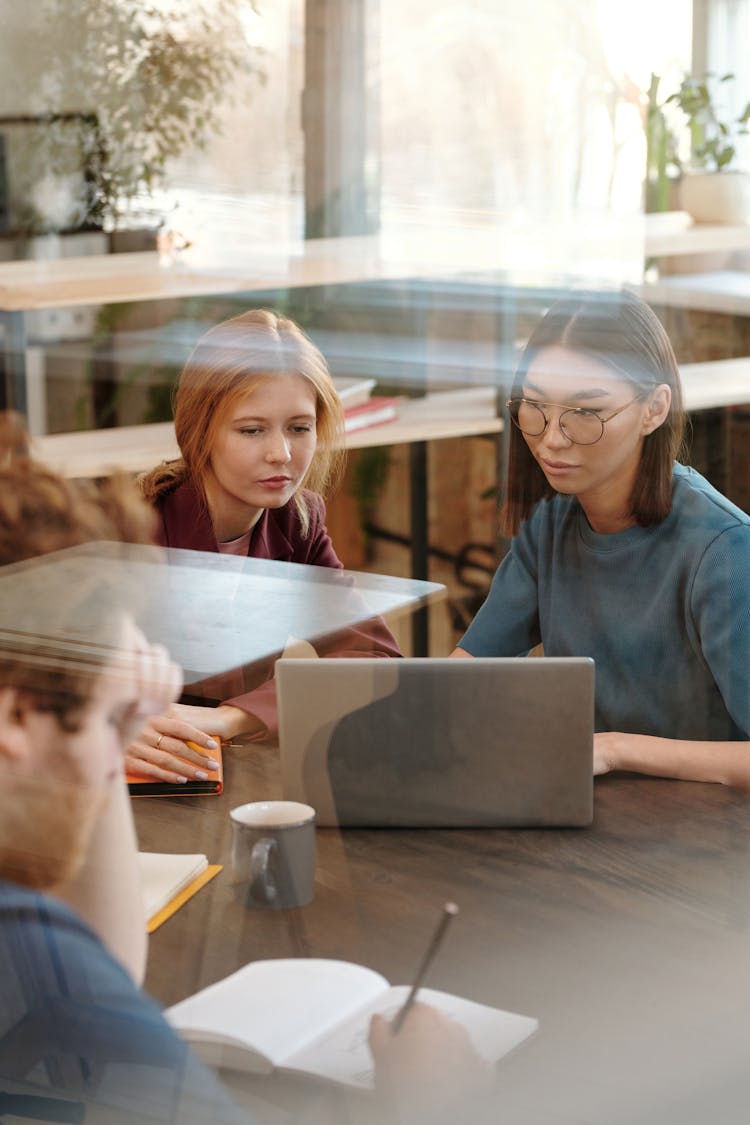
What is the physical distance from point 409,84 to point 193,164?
0.16 meters

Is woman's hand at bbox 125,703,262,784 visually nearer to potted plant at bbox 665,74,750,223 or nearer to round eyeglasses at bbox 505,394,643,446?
round eyeglasses at bbox 505,394,643,446

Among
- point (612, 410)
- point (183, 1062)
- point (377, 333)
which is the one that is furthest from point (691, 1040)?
point (377, 333)

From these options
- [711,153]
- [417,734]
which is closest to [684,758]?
[417,734]

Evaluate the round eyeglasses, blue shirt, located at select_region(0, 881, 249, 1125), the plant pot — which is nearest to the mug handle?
blue shirt, located at select_region(0, 881, 249, 1125)

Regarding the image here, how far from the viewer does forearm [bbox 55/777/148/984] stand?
653mm

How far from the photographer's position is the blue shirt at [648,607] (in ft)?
3.06

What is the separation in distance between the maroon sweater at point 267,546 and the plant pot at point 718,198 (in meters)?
0.38

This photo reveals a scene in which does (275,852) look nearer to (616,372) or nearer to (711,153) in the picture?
(616,372)

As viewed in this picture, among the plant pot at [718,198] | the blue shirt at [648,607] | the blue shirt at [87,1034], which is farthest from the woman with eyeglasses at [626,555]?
the blue shirt at [87,1034]

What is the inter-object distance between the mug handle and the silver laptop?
0.04m

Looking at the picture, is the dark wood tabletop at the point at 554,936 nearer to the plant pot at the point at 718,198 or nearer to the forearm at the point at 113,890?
the forearm at the point at 113,890

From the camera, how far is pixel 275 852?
763mm

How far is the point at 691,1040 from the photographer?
2.15ft

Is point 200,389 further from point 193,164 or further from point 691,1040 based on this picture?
point 691,1040
